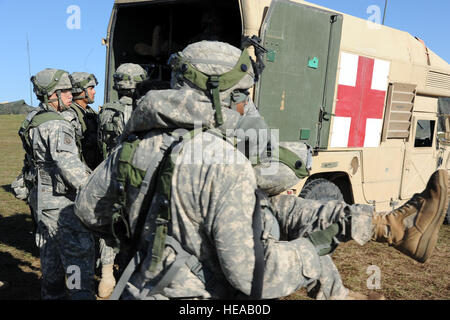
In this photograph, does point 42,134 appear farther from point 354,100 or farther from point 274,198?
point 354,100

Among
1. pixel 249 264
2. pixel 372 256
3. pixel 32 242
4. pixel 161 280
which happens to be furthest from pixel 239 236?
pixel 32 242

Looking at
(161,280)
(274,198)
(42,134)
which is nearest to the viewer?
(161,280)

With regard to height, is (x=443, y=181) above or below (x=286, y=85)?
below

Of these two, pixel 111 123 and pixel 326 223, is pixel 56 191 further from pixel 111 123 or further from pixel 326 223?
pixel 326 223

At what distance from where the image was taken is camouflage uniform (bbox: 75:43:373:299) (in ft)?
4.96

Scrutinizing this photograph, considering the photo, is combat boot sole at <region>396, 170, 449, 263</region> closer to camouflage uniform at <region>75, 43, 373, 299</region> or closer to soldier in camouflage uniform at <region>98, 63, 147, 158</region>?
camouflage uniform at <region>75, 43, 373, 299</region>

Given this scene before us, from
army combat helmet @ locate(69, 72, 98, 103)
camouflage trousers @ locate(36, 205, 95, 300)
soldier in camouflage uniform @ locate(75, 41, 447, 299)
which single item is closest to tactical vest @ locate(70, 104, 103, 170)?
army combat helmet @ locate(69, 72, 98, 103)

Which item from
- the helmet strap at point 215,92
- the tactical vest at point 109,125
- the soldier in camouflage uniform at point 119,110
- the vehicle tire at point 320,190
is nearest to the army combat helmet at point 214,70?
the helmet strap at point 215,92

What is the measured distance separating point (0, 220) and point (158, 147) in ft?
17.7

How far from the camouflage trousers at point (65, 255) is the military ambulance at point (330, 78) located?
1726 mm

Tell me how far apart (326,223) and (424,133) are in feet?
13.4

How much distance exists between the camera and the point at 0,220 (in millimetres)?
6094

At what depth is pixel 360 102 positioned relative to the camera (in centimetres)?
450

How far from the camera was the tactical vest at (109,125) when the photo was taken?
3.82m
